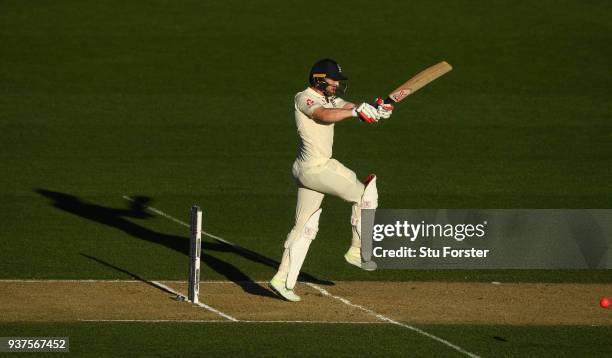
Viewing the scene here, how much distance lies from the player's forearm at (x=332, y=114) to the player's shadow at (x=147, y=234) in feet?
7.07

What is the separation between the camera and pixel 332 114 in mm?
12289

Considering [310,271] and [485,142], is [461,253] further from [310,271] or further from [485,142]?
[485,142]

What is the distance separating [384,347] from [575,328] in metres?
2.07

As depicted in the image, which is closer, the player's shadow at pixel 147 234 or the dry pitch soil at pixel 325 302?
the dry pitch soil at pixel 325 302

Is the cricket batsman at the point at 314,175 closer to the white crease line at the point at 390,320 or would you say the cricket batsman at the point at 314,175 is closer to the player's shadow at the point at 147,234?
the white crease line at the point at 390,320

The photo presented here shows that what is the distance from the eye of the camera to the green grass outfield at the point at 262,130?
48.0ft

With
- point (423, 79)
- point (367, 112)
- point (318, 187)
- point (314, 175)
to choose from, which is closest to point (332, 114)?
point (367, 112)

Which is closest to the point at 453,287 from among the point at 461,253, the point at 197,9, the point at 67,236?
the point at 461,253

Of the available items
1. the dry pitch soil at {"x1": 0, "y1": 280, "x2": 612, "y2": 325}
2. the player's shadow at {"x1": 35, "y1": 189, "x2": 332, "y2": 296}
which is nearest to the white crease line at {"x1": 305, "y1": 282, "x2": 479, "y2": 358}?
the dry pitch soil at {"x1": 0, "y1": 280, "x2": 612, "y2": 325}

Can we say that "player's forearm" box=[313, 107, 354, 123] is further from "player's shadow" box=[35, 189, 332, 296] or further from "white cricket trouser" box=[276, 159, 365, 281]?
"player's shadow" box=[35, 189, 332, 296]

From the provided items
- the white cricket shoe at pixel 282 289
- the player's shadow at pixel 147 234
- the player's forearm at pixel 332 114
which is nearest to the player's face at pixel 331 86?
the player's forearm at pixel 332 114

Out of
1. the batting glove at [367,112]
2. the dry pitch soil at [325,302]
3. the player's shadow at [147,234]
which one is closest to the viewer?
the batting glove at [367,112]

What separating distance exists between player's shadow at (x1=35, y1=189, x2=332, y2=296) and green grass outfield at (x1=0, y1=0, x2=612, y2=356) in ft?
0.20

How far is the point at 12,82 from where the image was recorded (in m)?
25.5
